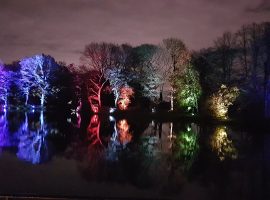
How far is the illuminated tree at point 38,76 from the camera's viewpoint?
65.4 metres

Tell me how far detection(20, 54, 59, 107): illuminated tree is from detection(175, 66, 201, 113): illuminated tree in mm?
25859

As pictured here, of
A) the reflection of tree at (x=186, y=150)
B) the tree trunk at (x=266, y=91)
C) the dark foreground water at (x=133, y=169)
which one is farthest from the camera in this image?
the tree trunk at (x=266, y=91)

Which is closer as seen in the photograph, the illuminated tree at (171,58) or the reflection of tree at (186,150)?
the reflection of tree at (186,150)

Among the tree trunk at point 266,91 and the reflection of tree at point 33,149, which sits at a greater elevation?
the tree trunk at point 266,91

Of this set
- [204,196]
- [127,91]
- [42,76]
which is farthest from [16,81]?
[204,196]

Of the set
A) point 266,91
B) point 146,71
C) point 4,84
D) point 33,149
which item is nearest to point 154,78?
point 146,71

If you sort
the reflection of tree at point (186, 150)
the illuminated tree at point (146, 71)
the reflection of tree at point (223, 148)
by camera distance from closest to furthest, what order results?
the reflection of tree at point (186, 150)
the reflection of tree at point (223, 148)
the illuminated tree at point (146, 71)

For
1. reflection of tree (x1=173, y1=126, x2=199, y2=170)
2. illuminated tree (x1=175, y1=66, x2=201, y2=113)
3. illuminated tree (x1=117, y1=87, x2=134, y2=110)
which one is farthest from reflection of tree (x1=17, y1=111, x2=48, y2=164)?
illuminated tree (x1=117, y1=87, x2=134, y2=110)

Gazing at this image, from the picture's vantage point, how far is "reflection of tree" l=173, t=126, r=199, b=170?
1687 centimetres

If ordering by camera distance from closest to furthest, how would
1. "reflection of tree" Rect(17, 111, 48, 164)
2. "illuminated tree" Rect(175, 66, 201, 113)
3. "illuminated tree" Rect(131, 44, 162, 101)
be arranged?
"reflection of tree" Rect(17, 111, 48, 164) < "illuminated tree" Rect(175, 66, 201, 113) < "illuminated tree" Rect(131, 44, 162, 101)

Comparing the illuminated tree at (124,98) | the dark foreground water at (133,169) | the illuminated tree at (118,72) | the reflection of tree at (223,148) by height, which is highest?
the illuminated tree at (118,72)

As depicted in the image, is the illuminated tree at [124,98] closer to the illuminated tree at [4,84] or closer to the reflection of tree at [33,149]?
the illuminated tree at [4,84]

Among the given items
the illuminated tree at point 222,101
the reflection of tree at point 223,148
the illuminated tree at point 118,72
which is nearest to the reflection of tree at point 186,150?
the reflection of tree at point 223,148

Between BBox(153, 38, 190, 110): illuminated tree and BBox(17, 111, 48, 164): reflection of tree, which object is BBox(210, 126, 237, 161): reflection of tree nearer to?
BBox(17, 111, 48, 164): reflection of tree
